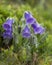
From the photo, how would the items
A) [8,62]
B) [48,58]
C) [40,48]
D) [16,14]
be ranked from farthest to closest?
[16,14] → [40,48] → [48,58] → [8,62]

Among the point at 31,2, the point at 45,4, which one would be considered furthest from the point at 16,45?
the point at 45,4

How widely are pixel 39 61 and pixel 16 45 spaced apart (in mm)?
369

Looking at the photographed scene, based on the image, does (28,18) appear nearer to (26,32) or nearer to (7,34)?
(26,32)

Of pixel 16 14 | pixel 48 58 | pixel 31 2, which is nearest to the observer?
pixel 48 58

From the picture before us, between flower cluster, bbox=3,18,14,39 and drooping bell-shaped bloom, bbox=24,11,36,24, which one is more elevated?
drooping bell-shaped bloom, bbox=24,11,36,24

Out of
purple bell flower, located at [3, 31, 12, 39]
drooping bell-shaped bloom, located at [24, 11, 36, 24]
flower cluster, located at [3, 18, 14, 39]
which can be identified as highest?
drooping bell-shaped bloom, located at [24, 11, 36, 24]

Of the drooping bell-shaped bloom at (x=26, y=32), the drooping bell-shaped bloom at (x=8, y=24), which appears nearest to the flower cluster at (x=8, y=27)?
the drooping bell-shaped bloom at (x=8, y=24)

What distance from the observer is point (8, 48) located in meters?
3.68

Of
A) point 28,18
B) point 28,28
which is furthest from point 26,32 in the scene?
point 28,18

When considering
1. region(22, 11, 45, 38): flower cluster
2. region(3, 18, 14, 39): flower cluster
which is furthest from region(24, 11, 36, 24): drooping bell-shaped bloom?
region(3, 18, 14, 39): flower cluster

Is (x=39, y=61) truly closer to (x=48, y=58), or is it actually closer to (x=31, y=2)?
(x=48, y=58)

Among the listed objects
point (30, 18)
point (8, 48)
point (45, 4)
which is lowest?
point (45, 4)

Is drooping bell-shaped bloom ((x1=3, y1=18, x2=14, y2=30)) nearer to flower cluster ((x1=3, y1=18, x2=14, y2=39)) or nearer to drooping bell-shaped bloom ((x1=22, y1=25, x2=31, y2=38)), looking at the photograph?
flower cluster ((x1=3, y1=18, x2=14, y2=39))

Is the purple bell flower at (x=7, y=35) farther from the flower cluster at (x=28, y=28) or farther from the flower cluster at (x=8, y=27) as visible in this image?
the flower cluster at (x=28, y=28)
